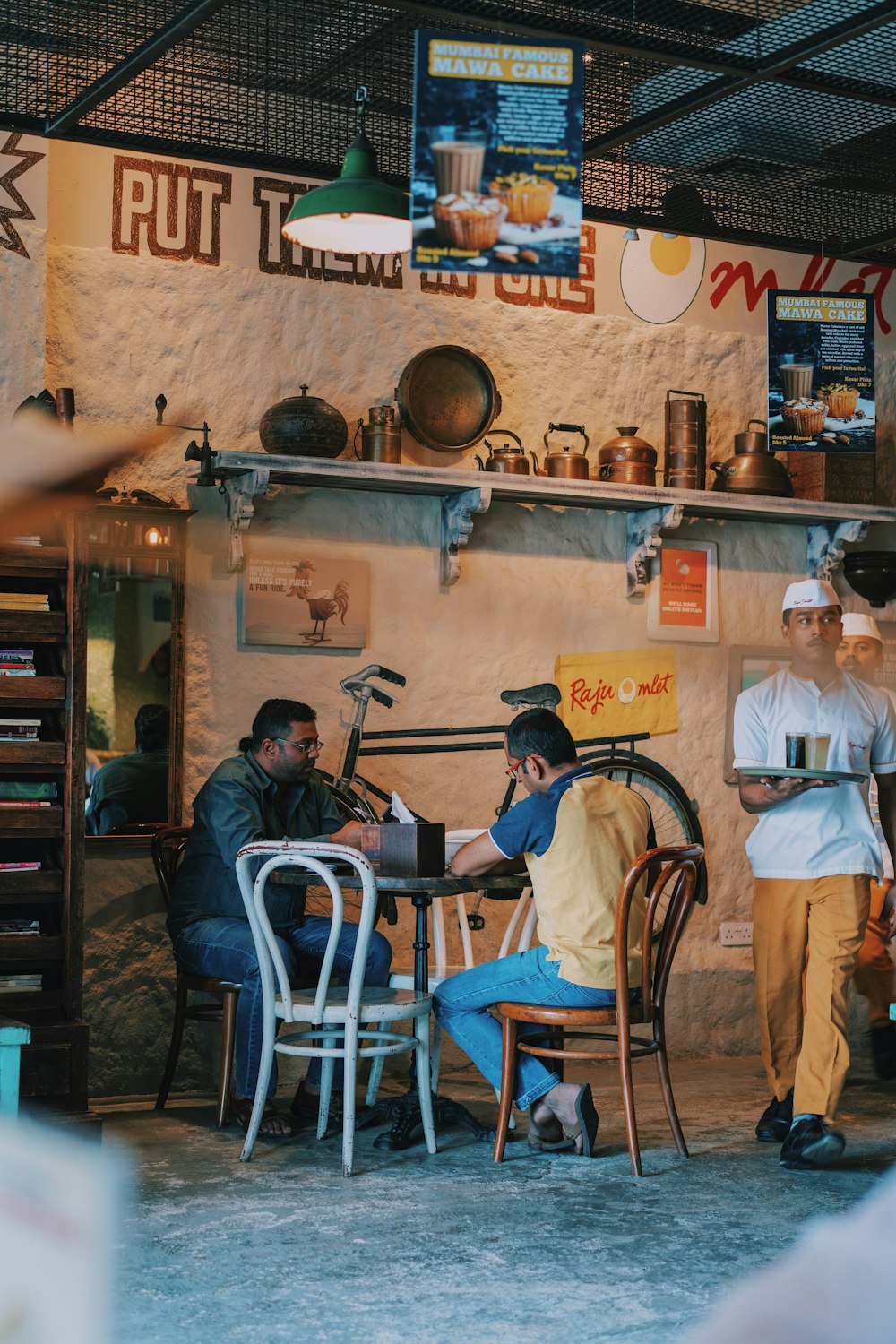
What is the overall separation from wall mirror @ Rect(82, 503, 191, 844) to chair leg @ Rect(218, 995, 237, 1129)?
0.93 meters

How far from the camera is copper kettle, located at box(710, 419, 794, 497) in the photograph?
6441mm

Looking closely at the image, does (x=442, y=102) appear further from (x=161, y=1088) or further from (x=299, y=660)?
(x=161, y=1088)

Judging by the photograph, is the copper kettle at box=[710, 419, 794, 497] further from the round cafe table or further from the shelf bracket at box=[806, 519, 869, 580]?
the round cafe table

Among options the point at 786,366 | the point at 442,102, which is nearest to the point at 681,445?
the point at 786,366

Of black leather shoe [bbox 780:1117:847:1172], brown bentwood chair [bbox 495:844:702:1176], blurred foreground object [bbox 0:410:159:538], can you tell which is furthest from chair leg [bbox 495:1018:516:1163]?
blurred foreground object [bbox 0:410:159:538]

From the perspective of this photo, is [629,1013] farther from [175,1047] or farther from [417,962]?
[175,1047]

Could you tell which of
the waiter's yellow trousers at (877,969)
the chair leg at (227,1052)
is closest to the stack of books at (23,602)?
the chair leg at (227,1052)

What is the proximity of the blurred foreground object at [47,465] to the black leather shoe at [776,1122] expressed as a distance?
441 cm

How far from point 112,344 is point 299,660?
1389mm

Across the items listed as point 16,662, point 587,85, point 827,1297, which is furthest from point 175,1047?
point 827,1297

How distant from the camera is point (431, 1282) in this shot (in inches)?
130

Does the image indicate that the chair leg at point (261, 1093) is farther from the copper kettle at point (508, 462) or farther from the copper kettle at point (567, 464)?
the copper kettle at point (567, 464)

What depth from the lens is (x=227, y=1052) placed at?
4.75 meters

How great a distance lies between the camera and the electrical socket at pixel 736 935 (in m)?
6.66
